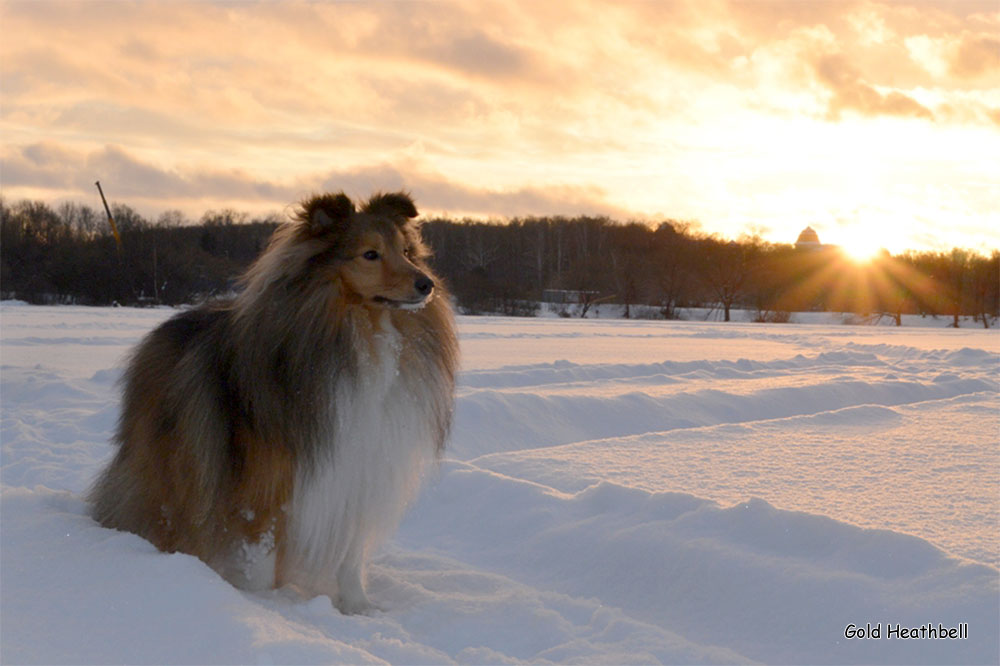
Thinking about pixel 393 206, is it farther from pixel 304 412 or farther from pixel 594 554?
pixel 594 554

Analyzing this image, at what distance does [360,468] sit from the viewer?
3.13m

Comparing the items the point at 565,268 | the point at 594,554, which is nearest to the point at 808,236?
the point at 565,268

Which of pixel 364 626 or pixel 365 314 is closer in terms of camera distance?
pixel 364 626

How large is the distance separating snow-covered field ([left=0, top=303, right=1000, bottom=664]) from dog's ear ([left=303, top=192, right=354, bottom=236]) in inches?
55.4

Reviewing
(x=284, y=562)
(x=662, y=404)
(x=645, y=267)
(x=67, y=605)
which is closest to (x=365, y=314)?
(x=284, y=562)

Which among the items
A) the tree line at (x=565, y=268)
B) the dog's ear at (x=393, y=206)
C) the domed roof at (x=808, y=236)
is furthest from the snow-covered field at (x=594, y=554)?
the domed roof at (x=808, y=236)

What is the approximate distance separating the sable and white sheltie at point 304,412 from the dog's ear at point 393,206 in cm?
2

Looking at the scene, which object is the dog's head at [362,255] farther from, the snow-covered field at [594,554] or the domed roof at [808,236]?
the domed roof at [808,236]

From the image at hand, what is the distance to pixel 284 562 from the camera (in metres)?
3.19

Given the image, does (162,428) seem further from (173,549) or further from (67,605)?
(67,605)

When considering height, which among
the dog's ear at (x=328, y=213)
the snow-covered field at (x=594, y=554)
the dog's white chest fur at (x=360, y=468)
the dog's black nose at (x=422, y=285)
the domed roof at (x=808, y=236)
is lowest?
the snow-covered field at (x=594, y=554)

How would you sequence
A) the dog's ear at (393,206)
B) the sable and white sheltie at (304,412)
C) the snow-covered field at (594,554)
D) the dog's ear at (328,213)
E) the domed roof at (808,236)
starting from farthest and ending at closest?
1. the domed roof at (808,236)
2. the dog's ear at (393,206)
3. the dog's ear at (328,213)
4. the sable and white sheltie at (304,412)
5. the snow-covered field at (594,554)

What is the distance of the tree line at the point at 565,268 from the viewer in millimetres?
34500

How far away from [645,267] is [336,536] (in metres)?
47.4
